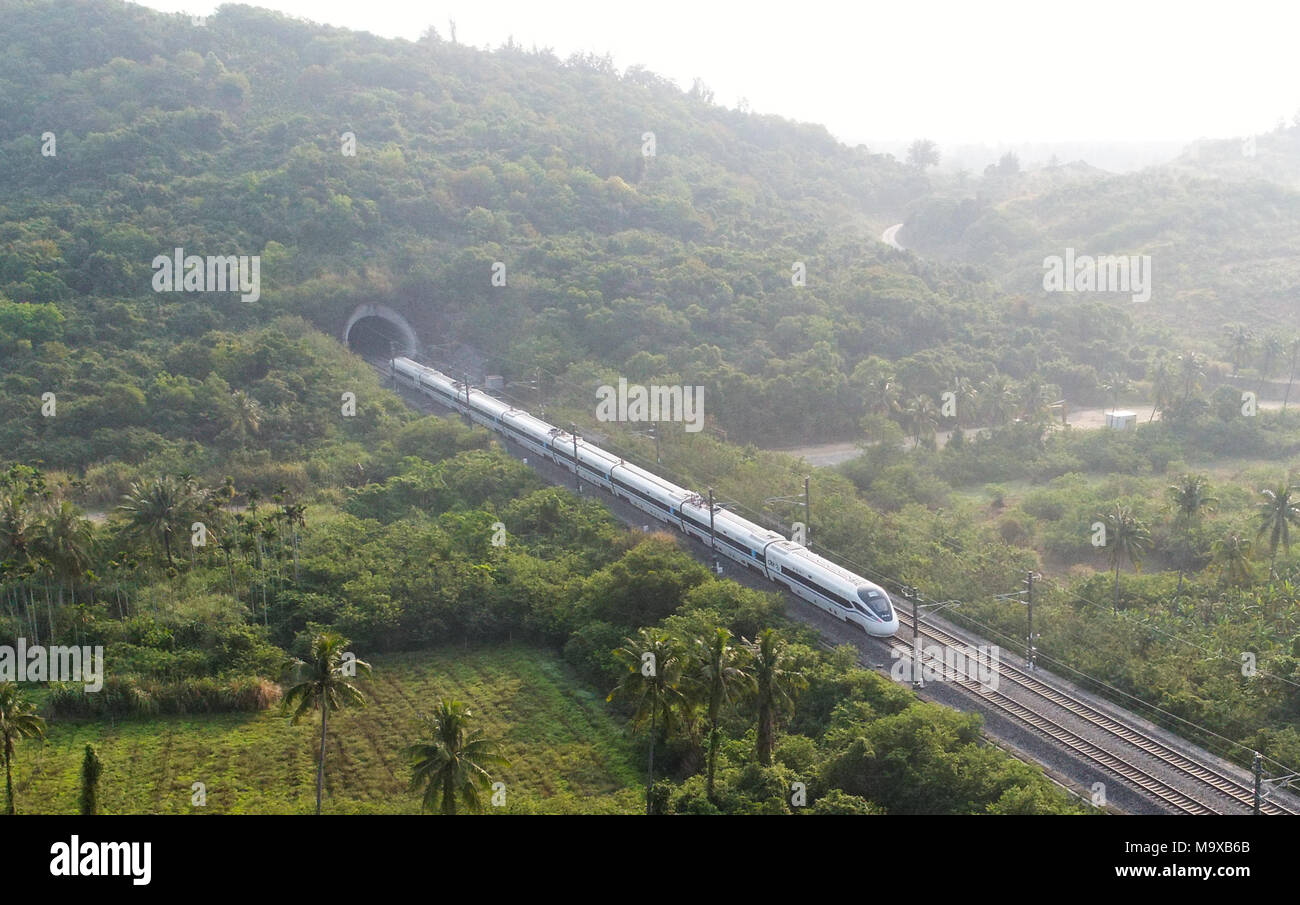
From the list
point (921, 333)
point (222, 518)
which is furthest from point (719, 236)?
point (222, 518)

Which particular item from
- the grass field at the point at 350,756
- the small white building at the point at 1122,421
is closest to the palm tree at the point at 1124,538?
the grass field at the point at 350,756

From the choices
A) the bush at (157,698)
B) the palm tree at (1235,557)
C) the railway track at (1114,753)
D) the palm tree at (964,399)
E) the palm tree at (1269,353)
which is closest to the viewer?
the railway track at (1114,753)

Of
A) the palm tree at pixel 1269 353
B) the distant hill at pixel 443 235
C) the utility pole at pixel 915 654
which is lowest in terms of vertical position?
the utility pole at pixel 915 654

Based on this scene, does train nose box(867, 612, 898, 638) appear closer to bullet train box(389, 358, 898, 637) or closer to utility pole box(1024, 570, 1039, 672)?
bullet train box(389, 358, 898, 637)

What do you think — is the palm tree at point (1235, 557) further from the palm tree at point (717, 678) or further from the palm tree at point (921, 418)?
the palm tree at point (717, 678)

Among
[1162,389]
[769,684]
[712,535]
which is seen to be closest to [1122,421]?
[1162,389]
